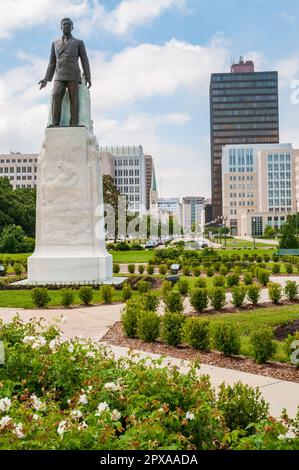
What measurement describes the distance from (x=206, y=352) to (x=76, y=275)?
11261 mm

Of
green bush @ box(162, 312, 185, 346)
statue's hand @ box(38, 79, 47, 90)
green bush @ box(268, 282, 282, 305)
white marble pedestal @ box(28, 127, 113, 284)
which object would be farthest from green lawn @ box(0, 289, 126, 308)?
statue's hand @ box(38, 79, 47, 90)

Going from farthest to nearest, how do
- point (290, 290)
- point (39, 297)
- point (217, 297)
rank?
point (290, 290), point (39, 297), point (217, 297)

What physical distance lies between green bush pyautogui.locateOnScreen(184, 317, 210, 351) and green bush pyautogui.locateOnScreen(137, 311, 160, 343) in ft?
2.90

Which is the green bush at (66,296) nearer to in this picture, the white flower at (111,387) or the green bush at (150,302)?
the green bush at (150,302)

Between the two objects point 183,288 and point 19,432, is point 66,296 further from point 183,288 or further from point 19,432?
point 19,432

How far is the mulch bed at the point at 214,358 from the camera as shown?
24.1 feet

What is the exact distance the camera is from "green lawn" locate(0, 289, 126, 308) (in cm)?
1526

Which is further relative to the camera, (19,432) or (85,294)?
(85,294)

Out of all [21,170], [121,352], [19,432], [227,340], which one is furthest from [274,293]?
[21,170]

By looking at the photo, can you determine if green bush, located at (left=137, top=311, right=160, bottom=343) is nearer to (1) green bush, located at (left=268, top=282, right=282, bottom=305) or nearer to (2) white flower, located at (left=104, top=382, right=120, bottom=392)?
(2) white flower, located at (left=104, top=382, right=120, bottom=392)

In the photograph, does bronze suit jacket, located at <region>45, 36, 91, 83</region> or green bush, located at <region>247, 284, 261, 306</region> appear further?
bronze suit jacket, located at <region>45, 36, 91, 83</region>

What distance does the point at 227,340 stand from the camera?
8367mm

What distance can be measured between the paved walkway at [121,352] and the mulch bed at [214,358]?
0.24 metres

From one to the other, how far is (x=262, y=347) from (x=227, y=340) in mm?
745
